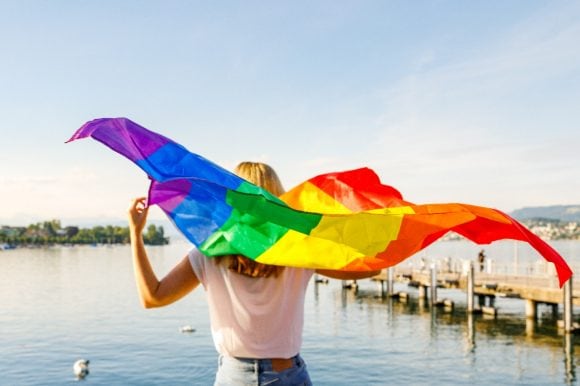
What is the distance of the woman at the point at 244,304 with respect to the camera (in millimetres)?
2887

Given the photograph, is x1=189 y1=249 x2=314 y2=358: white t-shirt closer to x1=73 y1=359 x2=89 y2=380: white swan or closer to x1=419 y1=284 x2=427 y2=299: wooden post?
x1=73 y1=359 x2=89 y2=380: white swan

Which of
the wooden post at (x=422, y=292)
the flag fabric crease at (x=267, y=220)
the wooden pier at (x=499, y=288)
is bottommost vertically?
the wooden post at (x=422, y=292)

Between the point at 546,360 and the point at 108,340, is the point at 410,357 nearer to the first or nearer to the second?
the point at 546,360

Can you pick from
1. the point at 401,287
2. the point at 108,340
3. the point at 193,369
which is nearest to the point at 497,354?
the point at 193,369

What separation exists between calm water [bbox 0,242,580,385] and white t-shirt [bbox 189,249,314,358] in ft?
67.2

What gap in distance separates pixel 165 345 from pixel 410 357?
11621 mm

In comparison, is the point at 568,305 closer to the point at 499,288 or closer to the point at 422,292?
the point at 499,288

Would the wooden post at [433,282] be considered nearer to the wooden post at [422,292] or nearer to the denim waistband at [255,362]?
the wooden post at [422,292]

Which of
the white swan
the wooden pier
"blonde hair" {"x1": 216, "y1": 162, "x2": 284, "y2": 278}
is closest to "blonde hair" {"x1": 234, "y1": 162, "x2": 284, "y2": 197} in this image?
"blonde hair" {"x1": 216, "y1": 162, "x2": 284, "y2": 278}

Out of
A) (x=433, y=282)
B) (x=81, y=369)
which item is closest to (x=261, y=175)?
(x=81, y=369)

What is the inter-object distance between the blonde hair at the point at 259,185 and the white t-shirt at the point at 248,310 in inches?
1.2

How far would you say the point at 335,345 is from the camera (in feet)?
96.7

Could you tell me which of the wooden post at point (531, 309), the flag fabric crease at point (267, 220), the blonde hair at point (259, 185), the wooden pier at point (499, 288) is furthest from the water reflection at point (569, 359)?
the blonde hair at point (259, 185)

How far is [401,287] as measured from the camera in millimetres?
58562
